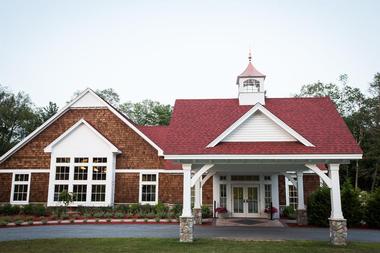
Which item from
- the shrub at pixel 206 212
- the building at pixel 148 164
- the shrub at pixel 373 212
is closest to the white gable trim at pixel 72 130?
the building at pixel 148 164

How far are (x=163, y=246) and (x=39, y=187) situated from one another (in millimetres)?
14997

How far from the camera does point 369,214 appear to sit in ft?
55.8

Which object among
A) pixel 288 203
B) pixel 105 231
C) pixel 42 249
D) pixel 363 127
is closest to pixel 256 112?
pixel 105 231

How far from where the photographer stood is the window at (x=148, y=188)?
22.2 m

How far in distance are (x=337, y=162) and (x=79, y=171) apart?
1634cm

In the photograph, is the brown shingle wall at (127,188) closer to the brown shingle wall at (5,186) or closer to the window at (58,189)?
the window at (58,189)

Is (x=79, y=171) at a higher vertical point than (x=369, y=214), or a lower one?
higher

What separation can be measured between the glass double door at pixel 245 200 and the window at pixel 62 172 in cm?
1109

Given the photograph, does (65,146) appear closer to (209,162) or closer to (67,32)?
(67,32)

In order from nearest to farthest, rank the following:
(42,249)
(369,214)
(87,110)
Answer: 1. (42,249)
2. (369,214)
3. (87,110)

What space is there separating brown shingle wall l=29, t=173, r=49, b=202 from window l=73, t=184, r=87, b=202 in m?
2.11

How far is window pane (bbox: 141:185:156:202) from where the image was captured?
72.8ft

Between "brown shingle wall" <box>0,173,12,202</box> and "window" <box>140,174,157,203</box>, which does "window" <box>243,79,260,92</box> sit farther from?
"brown shingle wall" <box>0,173,12,202</box>

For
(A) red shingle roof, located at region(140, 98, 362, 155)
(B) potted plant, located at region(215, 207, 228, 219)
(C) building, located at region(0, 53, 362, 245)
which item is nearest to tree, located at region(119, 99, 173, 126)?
(C) building, located at region(0, 53, 362, 245)
